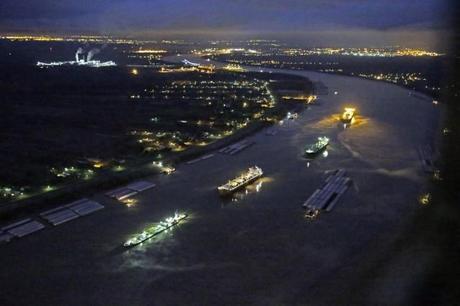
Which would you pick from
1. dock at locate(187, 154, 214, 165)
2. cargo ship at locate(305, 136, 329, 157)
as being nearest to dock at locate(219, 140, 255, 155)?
dock at locate(187, 154, 214, 165)

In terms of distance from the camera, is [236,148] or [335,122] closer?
[236,148]

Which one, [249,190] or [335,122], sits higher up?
[335,122]

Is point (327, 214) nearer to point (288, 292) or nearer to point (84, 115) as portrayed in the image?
point (288, 292)

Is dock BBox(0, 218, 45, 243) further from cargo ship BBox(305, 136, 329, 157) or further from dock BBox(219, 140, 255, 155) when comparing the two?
cargo ship BBox(305, 136, 329, 157)

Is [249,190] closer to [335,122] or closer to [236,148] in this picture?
[236,148]

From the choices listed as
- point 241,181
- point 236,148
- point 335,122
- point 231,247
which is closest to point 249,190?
point 241,181
